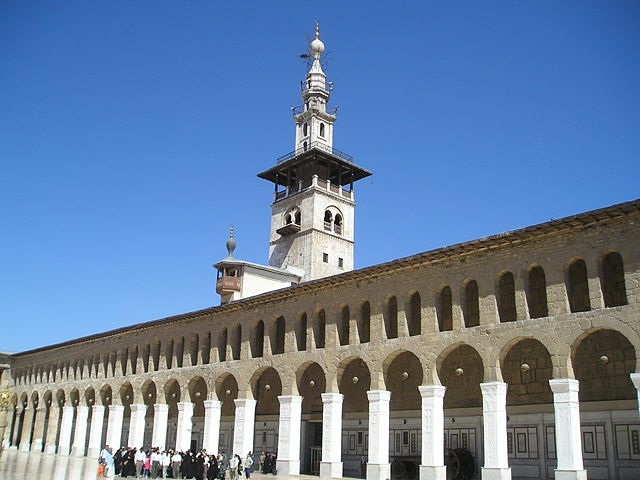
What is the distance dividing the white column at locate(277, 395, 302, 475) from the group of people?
1456mm

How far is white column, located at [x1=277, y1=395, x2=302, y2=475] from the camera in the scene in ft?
96.0

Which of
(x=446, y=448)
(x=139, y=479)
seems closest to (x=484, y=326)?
(x=446, y=448)

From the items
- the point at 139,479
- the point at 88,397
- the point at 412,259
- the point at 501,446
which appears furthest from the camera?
the point at 88,397

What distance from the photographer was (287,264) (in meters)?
53.0

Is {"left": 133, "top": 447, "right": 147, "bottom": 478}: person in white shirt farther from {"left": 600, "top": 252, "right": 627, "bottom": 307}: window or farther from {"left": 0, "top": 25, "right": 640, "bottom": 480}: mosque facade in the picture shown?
{"left": 600, "top": 252, "right": 627, "bottom": 307}: window

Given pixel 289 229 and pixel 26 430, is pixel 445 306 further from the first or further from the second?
pixel 26 430

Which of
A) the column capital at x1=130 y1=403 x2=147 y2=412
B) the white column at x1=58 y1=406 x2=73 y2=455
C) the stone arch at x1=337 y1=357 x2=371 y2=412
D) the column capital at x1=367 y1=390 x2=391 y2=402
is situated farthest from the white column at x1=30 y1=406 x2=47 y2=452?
the column capital at x1=367 y1=390 x2=391 y2=402

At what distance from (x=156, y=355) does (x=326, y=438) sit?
1522 cm

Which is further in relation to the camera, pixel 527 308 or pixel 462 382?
pixel 462 382

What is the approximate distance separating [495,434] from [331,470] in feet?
25.6

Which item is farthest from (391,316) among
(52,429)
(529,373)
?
(52,429)

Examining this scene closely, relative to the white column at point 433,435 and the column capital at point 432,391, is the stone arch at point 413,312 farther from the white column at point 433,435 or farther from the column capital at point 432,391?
the white column at point 433,435

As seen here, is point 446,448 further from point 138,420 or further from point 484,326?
point 138,420

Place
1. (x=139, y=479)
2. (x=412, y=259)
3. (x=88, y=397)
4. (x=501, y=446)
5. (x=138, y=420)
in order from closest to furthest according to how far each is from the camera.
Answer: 1. (x=501, y=446)
2. (x=412, y=259)
3. (x=139, y=479)
4. (x=138, y=420)
5. (x=88, y=397)
